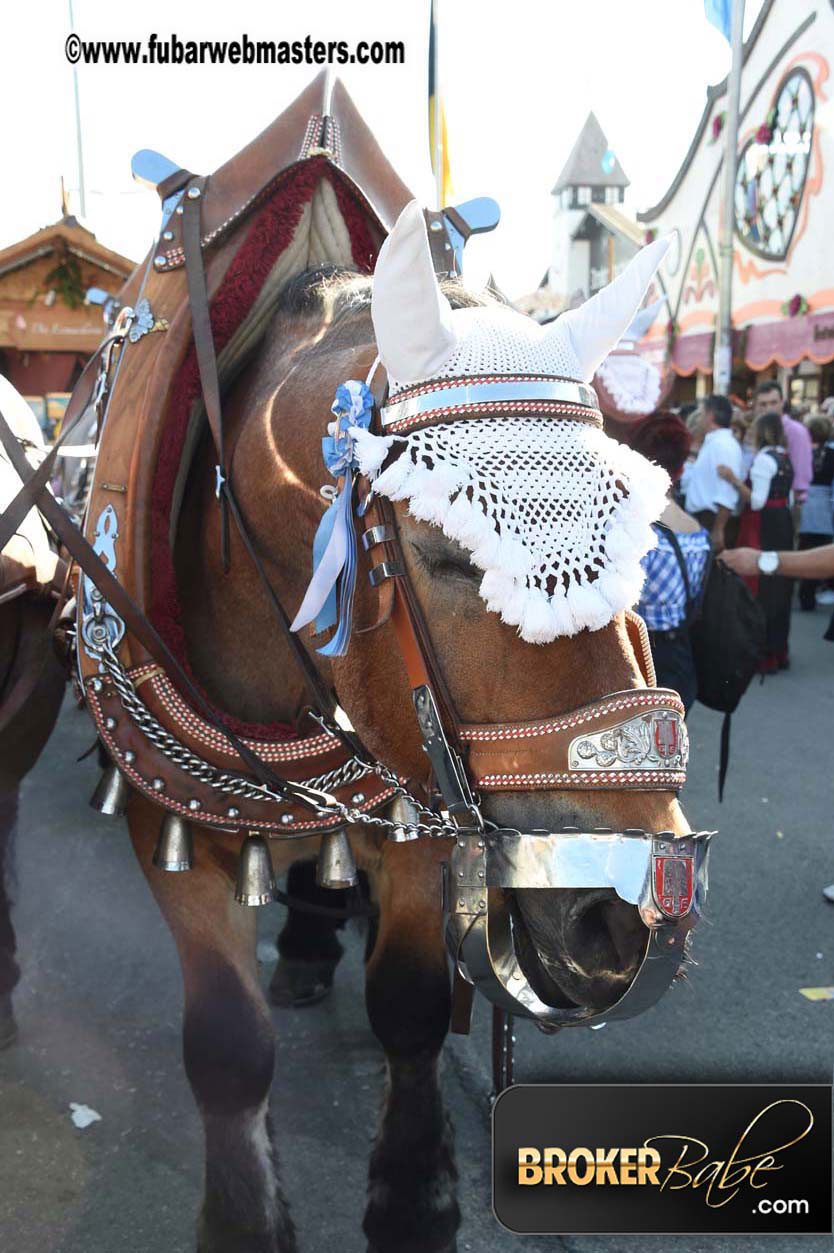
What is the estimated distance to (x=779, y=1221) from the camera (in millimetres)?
2129

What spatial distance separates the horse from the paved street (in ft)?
0.98

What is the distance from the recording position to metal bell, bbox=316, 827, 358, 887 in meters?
2.04

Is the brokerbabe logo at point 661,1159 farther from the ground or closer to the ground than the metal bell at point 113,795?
closer to the ground

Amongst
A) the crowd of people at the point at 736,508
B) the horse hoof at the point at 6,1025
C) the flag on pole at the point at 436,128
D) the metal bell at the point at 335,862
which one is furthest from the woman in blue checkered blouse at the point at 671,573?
the horse hoof at the point at 6,1025

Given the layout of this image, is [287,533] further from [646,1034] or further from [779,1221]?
[646,1034]

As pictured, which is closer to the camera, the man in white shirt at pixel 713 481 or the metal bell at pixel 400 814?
the metal bell at pixel 400 814

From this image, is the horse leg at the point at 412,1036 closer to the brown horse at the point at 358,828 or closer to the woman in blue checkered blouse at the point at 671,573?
the brown horse at the point at 358,828

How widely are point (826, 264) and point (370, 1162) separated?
13.4m

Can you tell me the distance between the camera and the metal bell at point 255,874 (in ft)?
6.39

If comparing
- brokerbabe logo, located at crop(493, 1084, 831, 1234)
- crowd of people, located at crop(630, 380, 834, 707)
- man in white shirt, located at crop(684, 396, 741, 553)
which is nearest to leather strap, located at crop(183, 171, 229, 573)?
crowd of people, located at crop(630, 380, 834, 707)

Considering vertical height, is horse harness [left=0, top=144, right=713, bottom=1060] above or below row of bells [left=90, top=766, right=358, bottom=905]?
above

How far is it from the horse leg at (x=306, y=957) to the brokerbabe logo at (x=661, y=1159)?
1.18m

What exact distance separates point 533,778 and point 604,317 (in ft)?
2.47

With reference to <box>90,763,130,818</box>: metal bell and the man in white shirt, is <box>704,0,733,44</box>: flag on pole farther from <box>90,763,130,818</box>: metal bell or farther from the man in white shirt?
<box>90,763,130,818</box>: metal bell
